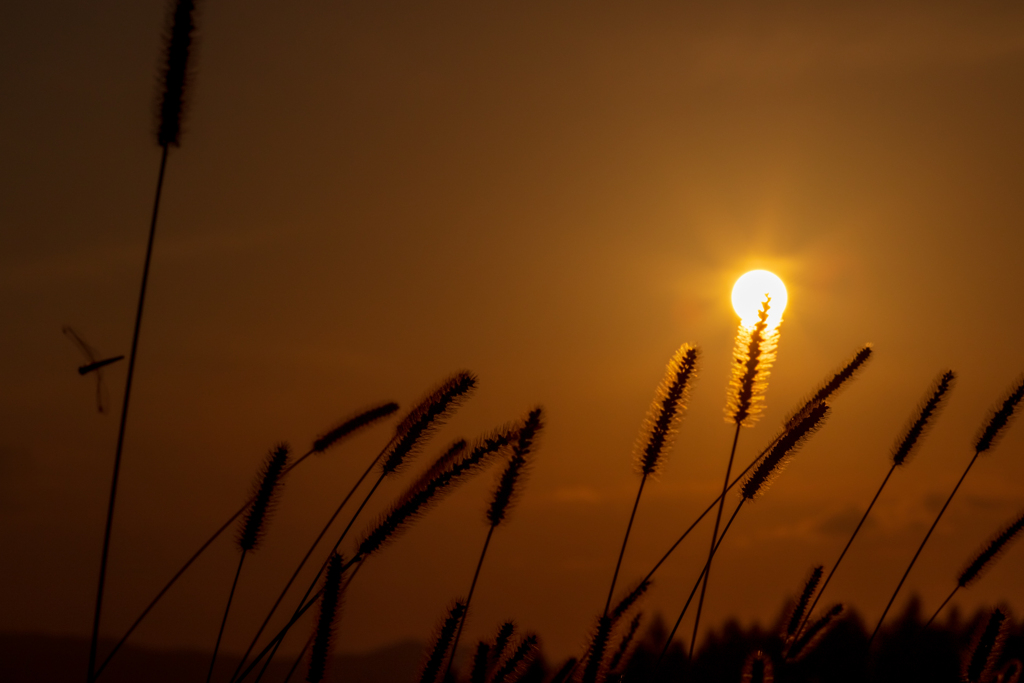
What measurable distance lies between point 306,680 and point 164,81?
1.73 meters

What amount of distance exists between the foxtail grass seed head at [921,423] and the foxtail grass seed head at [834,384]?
0.47 m

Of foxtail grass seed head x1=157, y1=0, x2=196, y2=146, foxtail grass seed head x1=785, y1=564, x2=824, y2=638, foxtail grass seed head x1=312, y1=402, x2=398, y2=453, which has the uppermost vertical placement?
foxtail grass seed head x1=157, y1=0, x2=196, y2=146

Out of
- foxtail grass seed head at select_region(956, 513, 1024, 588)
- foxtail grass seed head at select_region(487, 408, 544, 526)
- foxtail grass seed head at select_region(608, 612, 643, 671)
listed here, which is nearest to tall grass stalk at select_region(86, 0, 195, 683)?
foxtail grass seed head at select_region(487, 408, 544, 526)

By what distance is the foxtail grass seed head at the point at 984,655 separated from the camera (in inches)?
130

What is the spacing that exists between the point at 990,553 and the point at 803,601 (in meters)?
0.91

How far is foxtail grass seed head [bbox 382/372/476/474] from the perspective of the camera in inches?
107

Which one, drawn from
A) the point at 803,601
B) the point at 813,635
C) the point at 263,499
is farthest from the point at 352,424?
the point at 813,635

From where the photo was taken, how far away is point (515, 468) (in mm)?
2764

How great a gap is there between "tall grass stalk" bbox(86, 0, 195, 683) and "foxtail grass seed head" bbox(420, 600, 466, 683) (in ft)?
3.17

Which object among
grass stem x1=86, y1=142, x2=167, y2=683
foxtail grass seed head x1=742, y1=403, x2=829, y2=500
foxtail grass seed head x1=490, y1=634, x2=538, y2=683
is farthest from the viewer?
foxtail grass seed head x1=742, y1=403, x2=829, y2=500

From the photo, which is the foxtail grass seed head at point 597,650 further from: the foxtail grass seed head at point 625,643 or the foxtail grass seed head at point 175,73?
the foxtail grass seed head at point 175,73

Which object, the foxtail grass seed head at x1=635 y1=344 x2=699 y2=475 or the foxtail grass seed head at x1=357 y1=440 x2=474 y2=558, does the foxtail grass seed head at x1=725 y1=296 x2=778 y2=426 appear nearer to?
the foxtail grass seed head at x1=635 y1=344 x2=699 y2=475

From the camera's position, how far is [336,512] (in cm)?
294

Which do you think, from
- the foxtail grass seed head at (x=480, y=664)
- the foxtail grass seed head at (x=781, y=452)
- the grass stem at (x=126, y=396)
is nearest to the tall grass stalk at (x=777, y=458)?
the foxtail grass seed head at (x=781, y=452)
